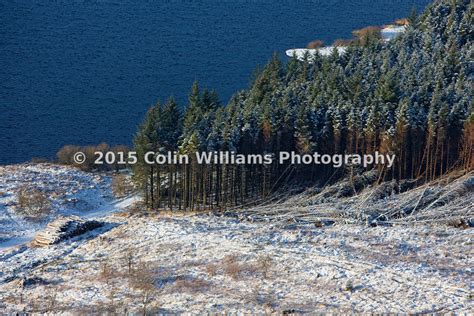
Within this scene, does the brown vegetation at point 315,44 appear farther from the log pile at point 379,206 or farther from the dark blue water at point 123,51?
the log pile at point 379,206

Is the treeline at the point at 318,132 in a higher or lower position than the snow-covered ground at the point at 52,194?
higher

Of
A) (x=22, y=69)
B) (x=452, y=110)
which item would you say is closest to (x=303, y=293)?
(x=452, y=110)

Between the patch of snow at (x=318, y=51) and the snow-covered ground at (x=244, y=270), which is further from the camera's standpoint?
the patch of snow at (x=318, y=51)

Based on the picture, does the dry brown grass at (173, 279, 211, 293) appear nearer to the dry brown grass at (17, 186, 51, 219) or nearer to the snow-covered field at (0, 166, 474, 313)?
the snow-covered field at (0, 166, 474, 313)

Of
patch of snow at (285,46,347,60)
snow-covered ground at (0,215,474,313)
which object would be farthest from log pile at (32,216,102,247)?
patch of snow at (285,46,347,60)

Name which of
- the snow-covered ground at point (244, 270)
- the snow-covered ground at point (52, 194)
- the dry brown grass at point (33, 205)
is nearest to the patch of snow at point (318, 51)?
the snow-covered ground at point (52, 194)
